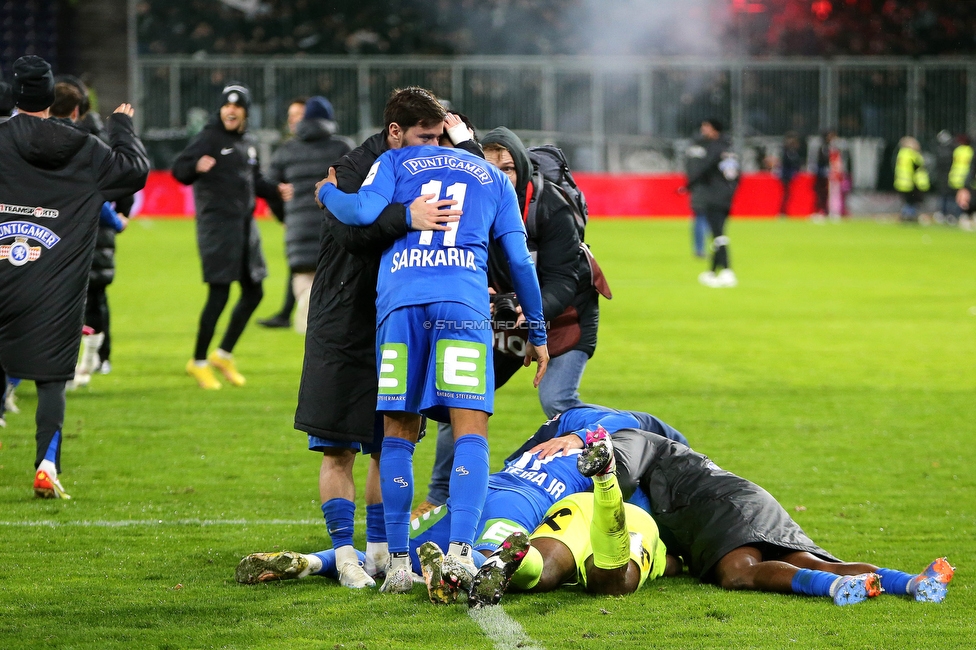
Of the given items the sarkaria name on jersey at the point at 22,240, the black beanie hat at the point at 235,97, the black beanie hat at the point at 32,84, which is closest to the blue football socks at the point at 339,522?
the sarkaria name on jersey at the point at 22,240

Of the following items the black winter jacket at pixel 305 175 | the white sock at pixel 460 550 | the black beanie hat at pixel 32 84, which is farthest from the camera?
the black winter jacket at pixel 305 175

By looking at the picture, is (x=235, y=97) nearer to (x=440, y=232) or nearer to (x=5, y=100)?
(x=5, y=100)

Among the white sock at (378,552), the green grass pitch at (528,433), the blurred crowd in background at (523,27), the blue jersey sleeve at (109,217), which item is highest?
the blurred crowd in background at (523,27)

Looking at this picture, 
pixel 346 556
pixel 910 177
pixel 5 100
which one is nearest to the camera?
pixel 346 556

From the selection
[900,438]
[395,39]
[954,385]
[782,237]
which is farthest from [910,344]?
[395,39]

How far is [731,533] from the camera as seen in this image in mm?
5137

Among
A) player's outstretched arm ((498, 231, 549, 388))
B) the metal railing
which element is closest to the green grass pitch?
player's outstretched arm ((498, 231, 549, 388))

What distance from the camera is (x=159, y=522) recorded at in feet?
19.8

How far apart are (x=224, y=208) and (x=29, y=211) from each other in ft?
11.2

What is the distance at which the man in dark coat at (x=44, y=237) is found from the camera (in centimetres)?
626

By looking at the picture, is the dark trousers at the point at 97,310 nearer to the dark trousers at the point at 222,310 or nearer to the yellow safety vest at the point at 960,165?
the dark trousers at the point at 222,310

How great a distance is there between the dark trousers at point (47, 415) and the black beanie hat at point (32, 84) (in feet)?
4.46

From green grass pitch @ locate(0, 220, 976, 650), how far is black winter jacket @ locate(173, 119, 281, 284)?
0.96m

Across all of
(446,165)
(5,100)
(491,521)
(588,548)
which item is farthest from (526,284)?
(5,100)
